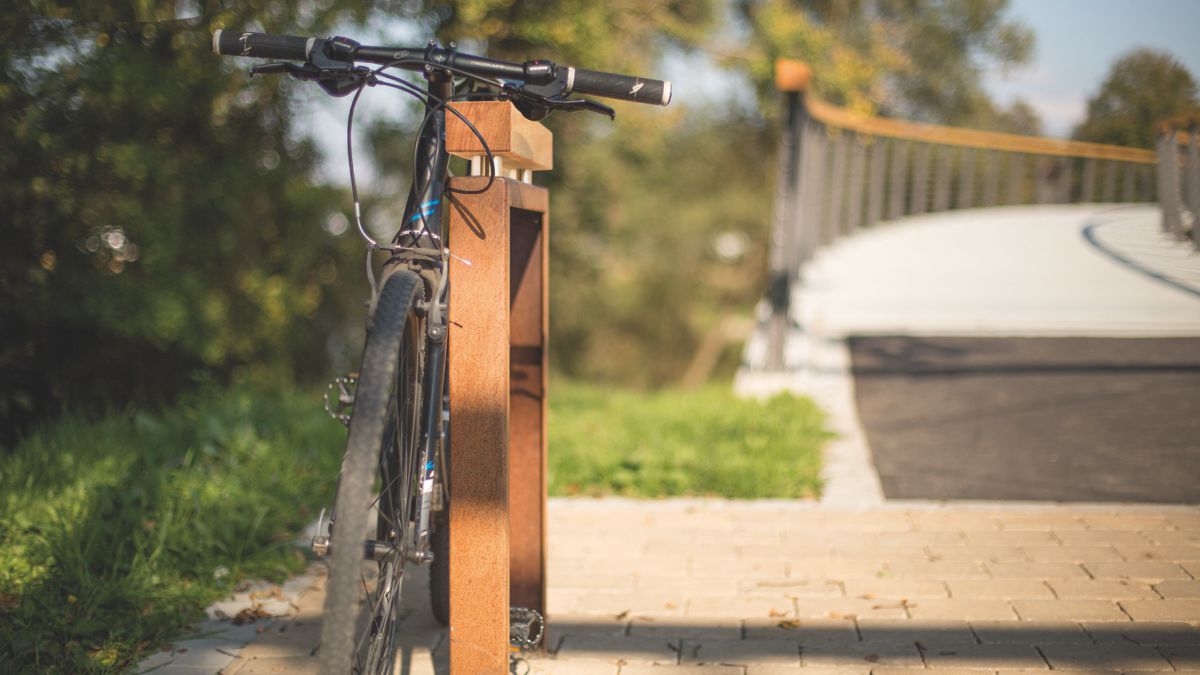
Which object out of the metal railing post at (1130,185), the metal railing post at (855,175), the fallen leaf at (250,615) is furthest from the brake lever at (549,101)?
the metal railing post at (855,175)

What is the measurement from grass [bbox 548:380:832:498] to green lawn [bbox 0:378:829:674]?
0.4 inches

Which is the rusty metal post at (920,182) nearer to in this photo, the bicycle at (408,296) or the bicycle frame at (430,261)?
the bicycle at (408,296)

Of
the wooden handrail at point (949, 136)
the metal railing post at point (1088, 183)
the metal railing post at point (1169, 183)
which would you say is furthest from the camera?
the metal railing post at point (1088, 183)

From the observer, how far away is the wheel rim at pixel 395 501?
2162 mm

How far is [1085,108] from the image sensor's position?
6309 mm

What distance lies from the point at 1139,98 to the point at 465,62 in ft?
16.7

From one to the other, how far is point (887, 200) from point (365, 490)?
9215 millimetres

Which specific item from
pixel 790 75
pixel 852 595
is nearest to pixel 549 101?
pixel 852 595

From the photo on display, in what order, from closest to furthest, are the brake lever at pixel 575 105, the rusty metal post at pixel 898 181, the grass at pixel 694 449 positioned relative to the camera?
the brake lever at pixel 575 105 → the grass at pixel 694 449 → the rusty metal post at pixel 898 181

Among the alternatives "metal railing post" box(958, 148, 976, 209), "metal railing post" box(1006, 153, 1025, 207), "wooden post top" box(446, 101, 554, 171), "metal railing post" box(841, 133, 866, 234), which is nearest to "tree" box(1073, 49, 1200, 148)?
"metal railing post" box(1006, 153, 1025, 207)

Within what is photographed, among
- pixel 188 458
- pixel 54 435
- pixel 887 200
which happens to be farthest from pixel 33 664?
pixel 887 200

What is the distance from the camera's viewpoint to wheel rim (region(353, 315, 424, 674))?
2.16 metres

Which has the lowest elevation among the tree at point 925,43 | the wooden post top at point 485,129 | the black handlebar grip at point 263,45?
the wooden post top at point 485,129

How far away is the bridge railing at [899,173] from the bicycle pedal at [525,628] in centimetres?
383
